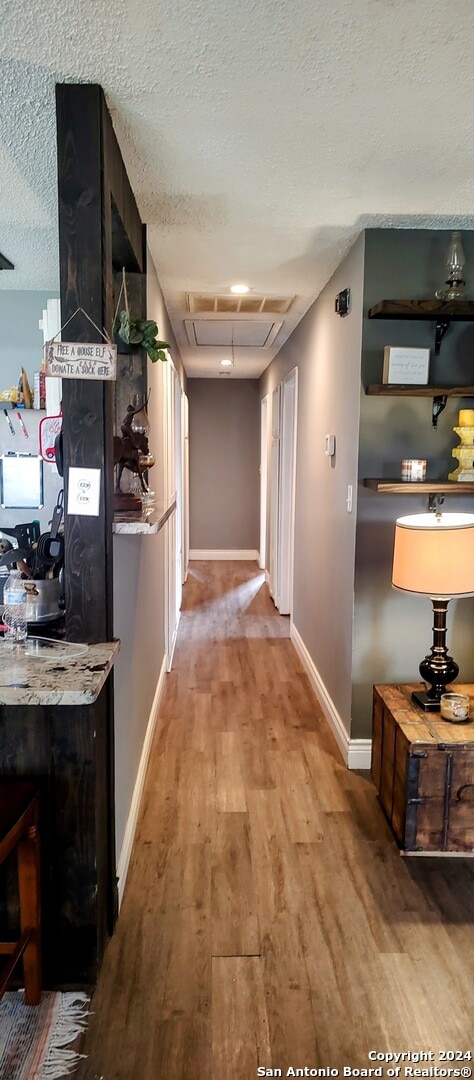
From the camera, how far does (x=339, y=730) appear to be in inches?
115

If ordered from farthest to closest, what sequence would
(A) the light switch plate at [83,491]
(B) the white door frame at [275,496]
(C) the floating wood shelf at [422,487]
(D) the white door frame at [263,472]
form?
(D) the white door frame at [263,472] < (B) the white door frame at [275,496] < (C) the floating wood shelf at [422,487] < (A) the light switch plate at [83,491]

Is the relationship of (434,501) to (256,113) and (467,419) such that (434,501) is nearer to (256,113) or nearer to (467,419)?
(467,419)

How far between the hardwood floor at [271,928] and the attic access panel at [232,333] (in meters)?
2.75

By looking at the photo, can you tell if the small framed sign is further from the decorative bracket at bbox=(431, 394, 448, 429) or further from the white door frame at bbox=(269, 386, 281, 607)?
the white door frame at bbox=(269, 386, 281, 607)

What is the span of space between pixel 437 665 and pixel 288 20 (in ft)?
6.39

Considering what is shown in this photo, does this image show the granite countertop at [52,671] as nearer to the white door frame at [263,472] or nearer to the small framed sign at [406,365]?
the small framed sign at [406,365]

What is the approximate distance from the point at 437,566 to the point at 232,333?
3.09 metres

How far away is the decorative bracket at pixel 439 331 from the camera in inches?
96.3

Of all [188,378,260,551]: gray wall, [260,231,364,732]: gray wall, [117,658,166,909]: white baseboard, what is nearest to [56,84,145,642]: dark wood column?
[117,658,166,909]: white baseboard

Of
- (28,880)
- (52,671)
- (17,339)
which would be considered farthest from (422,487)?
(17,339)

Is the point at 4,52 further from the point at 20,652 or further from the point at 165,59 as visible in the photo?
the point at 20,652

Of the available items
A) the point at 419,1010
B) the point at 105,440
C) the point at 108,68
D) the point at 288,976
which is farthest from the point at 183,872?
the point at 108,68

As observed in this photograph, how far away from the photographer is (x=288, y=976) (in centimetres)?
166

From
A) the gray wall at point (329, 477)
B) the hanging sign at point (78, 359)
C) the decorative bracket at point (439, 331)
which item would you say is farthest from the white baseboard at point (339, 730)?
the hanging sign at point (78, 359)
